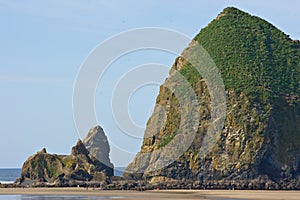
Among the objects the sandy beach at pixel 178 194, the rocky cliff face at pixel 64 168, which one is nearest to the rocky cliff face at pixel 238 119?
the rocky cliff face at pixel 64 168

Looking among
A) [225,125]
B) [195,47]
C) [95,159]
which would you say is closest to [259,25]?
[195,47]

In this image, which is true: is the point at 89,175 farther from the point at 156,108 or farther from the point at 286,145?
the point at 286,145

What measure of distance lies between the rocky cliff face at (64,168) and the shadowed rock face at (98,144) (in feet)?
5.02

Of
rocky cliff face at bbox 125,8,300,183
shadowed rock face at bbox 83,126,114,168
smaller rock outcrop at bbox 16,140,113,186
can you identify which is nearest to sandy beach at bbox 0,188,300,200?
rocky cliff face at bbox 125,8,300,183

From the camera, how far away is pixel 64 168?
12262 centimetres

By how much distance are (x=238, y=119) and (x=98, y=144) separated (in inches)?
982

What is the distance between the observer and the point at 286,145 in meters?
116

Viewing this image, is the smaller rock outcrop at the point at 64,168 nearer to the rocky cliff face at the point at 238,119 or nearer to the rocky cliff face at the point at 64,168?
the rocky cliff face at the point at 64,168

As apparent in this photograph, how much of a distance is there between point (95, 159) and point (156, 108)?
14103 mm

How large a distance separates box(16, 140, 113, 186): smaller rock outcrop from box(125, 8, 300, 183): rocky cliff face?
18.4ft

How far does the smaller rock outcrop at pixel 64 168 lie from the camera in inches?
4697

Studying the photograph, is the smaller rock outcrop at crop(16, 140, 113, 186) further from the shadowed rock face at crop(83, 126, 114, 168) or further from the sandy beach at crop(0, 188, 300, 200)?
the sandy beach at crop(0, 188, 300, 200)

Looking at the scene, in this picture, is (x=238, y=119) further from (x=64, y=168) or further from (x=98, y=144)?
(x=64, y=168)

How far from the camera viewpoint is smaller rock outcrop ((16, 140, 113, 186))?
391 ft
